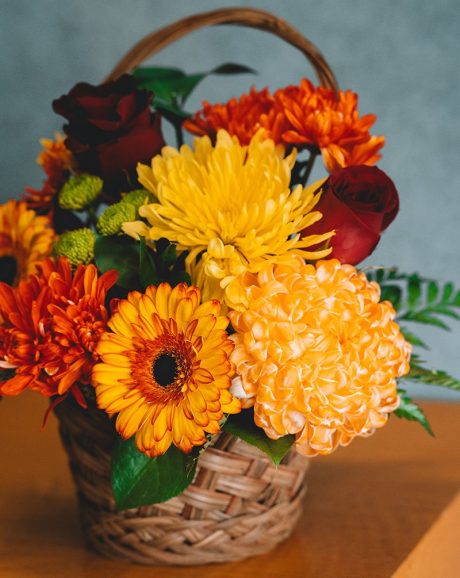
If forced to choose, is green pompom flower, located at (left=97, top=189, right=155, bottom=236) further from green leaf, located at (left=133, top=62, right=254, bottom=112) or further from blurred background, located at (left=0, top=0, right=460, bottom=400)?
blurred background, located at (left=0, top=0, right=460, bottom=400)

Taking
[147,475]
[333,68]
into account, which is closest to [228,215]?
[147,475]

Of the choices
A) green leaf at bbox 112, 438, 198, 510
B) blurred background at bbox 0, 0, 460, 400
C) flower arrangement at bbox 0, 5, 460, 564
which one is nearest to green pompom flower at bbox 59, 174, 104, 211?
flower arrangement at bbox 0, 5, 460, 564

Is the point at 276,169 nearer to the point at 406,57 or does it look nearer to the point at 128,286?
the point at 128,286

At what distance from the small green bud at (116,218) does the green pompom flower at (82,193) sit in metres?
0.06

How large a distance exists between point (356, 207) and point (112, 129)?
22 cm

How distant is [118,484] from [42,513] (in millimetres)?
273

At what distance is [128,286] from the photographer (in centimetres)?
54

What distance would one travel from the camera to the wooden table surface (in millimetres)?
632

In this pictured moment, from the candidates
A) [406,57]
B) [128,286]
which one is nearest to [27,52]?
[406,57]

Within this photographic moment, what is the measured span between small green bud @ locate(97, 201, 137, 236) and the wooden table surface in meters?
0.30

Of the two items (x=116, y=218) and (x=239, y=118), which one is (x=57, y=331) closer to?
(x=116, y=218)

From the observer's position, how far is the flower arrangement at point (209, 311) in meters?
0.48

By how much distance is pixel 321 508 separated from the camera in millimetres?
772

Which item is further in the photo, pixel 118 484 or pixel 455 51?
pixel 455 51
